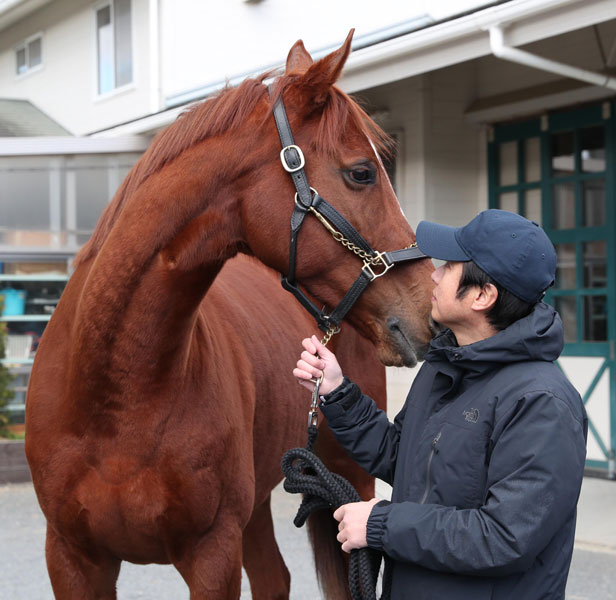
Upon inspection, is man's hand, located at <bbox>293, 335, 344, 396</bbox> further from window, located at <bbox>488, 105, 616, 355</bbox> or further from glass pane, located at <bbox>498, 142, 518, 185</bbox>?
glass pane, located at <bbox>498, 142, 518, 185</bbox>

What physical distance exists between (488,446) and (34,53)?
13.9m

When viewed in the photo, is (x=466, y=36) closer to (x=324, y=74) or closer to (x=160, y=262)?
(x=324, y=74)

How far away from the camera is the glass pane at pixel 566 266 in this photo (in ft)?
21.8

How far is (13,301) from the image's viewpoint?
24.6 ft

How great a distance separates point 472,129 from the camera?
283 inches

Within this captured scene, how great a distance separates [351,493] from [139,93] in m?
9.91

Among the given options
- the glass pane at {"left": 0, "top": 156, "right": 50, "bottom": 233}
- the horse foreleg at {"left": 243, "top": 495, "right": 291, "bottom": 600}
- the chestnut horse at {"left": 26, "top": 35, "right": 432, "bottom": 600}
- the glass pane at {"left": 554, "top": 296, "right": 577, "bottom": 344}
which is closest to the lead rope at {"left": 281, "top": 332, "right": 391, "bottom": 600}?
the chestnut horse at {"left": 26, "top": 35, "right": 432, "bottom": 600}

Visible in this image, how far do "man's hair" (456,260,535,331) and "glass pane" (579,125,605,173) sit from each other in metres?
5.14

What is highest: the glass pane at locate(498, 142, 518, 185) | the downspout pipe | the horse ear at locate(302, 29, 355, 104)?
the downspout pipe

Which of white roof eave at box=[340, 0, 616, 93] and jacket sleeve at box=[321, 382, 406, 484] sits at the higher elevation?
white roof eave at box=[340, 0, 616, 93]

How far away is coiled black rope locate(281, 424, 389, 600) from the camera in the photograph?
1.73m

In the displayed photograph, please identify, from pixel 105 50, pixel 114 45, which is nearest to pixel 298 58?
pixel 114 45

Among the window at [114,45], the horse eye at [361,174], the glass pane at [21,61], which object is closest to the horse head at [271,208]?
the horse eye at [361,174]

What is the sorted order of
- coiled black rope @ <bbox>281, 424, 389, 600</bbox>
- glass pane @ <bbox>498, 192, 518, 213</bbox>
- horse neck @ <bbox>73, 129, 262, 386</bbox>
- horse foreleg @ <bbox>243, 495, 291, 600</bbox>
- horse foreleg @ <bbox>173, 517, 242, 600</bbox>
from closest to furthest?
1. coiled black rope @ <bbox>281, 424, 389, 600</bbox>
2. horse neck @ <bbox>73, 129, 262, 386</bbox>
3. horse foreleg @ <bbox>173, 517, 242, 600</bbox>
4. horse foreleg @ <bbox>243, 495, 291, 600</bbox>
5. glass pane @ <bbox>498, 192, 518, 213</bbox>
